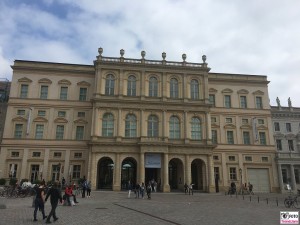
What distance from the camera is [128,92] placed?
45688 millimetres

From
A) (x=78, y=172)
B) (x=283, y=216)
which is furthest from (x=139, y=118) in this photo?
(x=283, y=216)

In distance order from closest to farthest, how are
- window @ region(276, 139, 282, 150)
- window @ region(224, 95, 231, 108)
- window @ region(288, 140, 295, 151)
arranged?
window @ region(224, 95, 231, 108) < window @ region(276, 139, 282, 150) < window @ region(288, 140, 295, 151)

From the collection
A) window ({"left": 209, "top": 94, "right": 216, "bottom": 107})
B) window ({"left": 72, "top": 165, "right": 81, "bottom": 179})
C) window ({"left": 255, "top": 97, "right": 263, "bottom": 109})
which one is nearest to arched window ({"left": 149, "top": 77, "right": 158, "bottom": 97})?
window ({"left": 209, "top": 94, "right": 216, "bottom": 107})

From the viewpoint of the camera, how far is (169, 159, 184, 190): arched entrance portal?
44.7m

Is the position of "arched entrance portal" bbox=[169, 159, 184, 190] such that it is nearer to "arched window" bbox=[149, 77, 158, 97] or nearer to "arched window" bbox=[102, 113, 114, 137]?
"arched window" bbox=[149, 77, 158, 97]

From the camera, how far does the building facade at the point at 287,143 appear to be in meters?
48.5

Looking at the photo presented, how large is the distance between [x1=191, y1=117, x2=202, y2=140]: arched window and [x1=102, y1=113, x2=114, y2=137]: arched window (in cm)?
1303

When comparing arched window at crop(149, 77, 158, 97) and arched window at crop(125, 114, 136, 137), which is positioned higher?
arched window at crop(149, 77, 158, 97)

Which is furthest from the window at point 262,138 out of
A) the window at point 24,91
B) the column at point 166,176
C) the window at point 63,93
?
the window at point 24,91

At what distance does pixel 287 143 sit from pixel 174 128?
23.3 m

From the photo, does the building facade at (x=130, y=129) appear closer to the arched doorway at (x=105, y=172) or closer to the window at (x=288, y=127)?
the arched doorway at (x=105, y=172)

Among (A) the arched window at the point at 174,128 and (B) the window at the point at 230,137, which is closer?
(A) the arched window at the point at 174,128

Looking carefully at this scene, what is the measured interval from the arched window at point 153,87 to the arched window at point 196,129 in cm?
765

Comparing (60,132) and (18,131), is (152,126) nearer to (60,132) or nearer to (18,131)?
(60,132)
